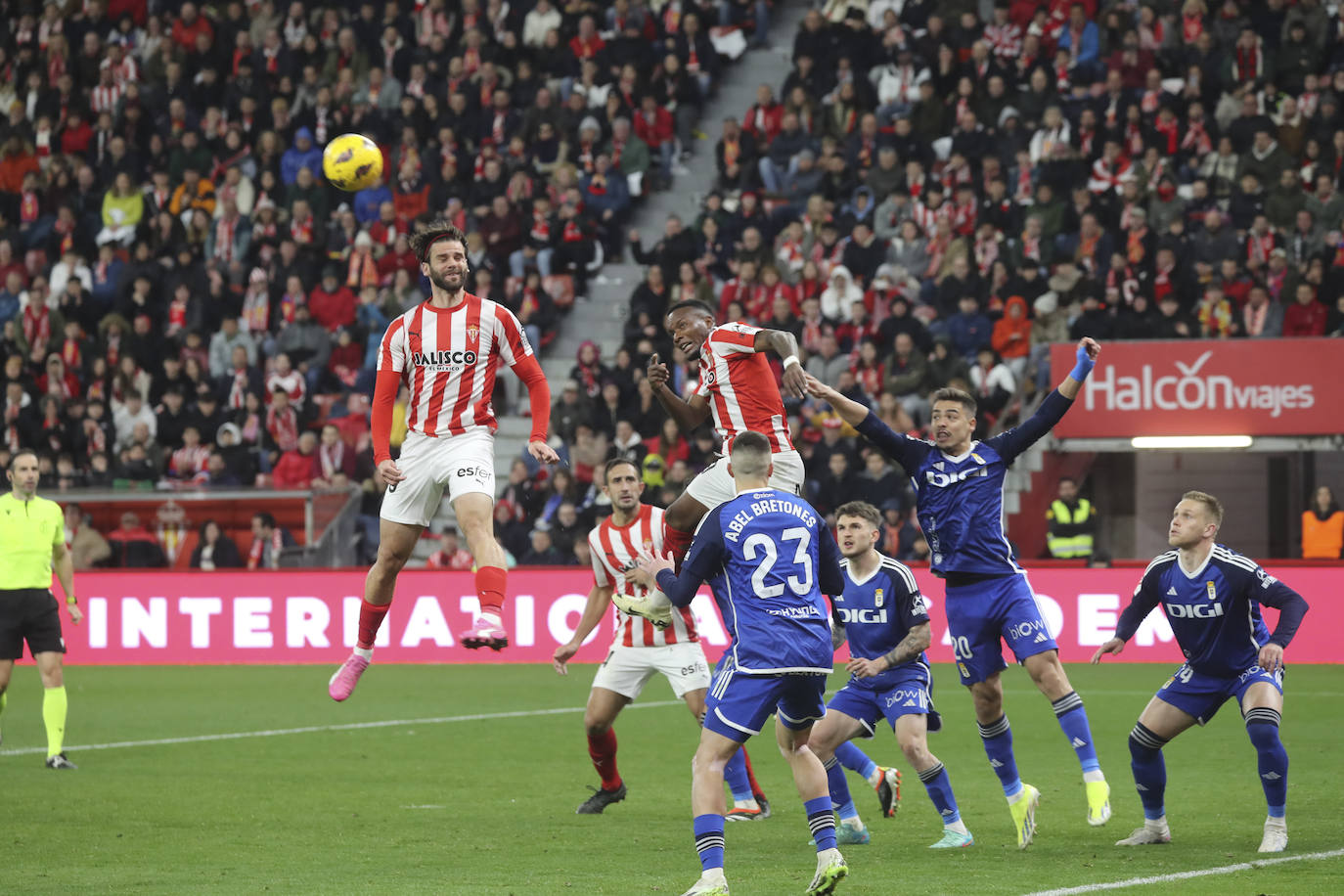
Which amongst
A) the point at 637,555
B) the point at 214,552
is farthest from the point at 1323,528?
the point at 214,552

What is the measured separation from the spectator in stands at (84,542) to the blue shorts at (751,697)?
46.3ft

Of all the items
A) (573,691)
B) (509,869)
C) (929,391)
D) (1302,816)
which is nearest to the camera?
(509,869)

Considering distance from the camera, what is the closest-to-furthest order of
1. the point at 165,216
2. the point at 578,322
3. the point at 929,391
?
the point at 929,391, the point at 578,322, the point at 165,216

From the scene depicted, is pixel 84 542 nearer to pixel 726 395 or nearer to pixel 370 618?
pixel 370 618

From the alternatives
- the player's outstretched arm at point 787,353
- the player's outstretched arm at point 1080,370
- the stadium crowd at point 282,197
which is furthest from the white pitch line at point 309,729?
the player's outstretched arm at point 1080,370

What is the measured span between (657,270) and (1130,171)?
5806mm

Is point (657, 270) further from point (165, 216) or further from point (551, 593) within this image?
point (165, 216)

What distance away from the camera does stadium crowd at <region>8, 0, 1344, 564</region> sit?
2020 cm

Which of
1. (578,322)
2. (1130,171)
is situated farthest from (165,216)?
(1130,171)

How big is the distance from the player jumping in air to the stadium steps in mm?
11555

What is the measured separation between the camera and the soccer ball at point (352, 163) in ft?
29.1

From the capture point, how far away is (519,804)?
422 inches

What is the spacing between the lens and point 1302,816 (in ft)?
30.9

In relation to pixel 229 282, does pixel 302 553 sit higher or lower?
lower
